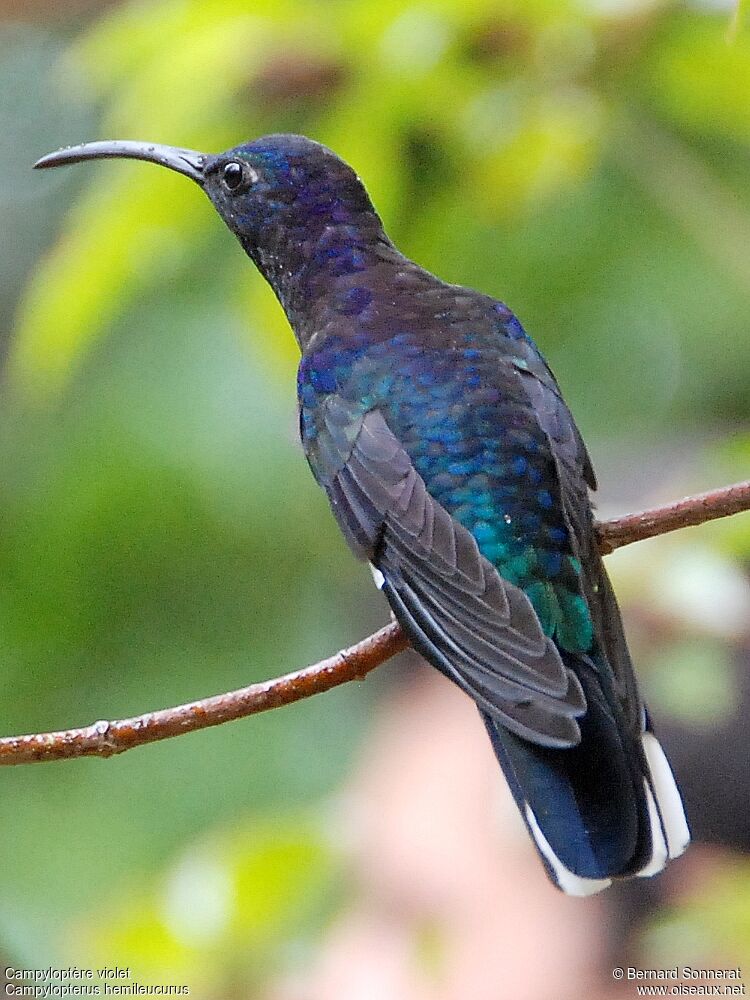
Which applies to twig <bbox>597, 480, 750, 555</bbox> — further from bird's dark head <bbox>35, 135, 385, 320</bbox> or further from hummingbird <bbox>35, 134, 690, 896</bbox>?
bird's dark head <bbox>35, 135, 385, 320</bbox>

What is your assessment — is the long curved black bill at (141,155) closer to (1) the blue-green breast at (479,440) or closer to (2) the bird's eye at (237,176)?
(2) the bird's eye at (237,176)

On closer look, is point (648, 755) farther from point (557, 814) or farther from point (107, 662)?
point (107, 662)

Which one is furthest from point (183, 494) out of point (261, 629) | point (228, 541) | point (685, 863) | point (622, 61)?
point (622, 61)

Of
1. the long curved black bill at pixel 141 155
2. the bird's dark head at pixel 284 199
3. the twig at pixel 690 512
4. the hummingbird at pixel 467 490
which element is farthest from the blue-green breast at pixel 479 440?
the long curved black bill at pixel 141 155

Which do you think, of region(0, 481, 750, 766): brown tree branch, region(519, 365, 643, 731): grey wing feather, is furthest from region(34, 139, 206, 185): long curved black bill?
region(0, 481, 750, 766): brown tree branch

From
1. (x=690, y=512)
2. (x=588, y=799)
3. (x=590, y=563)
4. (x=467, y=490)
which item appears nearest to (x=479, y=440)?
(x=467, y=490)

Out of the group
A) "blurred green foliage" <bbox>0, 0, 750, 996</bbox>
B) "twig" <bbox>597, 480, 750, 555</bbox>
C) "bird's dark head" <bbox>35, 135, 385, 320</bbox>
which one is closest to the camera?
"twig" <bbox>597, 480, 750, 555</bbox>

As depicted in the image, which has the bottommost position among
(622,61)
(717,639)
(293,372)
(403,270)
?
(717,639)

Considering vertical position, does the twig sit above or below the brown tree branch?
above
